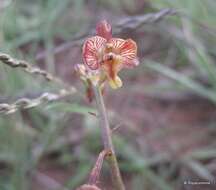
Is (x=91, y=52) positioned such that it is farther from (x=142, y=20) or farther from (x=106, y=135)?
(x=142, y=20)

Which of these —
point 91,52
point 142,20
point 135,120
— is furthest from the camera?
point 135,120

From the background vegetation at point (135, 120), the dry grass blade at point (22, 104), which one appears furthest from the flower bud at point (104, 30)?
the background vegetation at point (135, 120)

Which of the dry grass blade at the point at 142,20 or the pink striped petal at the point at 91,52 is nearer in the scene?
the pink striped petal at the point at 91,52

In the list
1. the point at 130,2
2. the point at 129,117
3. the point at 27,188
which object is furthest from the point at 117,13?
the point at 27,188

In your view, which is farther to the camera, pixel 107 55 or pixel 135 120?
pixel 135 120

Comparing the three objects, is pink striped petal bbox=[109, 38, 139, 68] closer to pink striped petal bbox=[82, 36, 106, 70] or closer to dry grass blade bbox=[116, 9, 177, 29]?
pink striped petal bbox=[82, 36, 106, 70]

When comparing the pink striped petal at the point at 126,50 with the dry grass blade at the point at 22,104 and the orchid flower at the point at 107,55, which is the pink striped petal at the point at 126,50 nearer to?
the orchid flower at the point at 107,55

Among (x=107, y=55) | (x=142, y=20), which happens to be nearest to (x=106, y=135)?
(x=107, y=55)

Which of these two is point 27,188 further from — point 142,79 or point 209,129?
point 142,79
